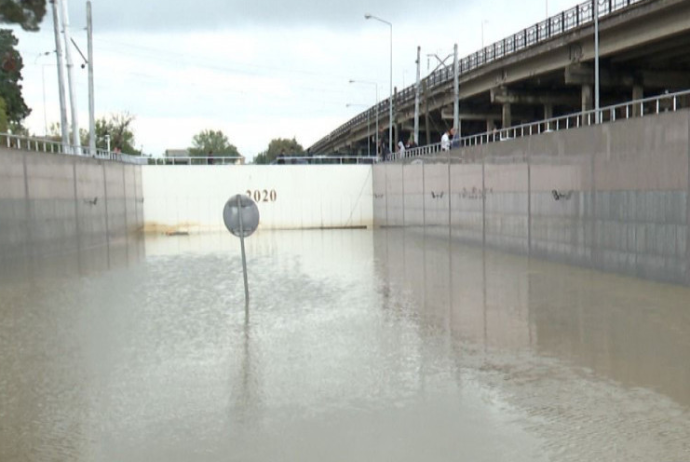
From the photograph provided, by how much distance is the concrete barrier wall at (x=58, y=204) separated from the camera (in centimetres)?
1920

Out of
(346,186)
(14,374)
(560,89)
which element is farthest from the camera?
(560,89)

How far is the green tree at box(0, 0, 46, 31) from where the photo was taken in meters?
16.2

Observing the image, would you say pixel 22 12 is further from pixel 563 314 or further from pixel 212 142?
pixel 212 142

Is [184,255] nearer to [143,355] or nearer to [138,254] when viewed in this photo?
[138,254]


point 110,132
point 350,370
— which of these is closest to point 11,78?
point 110,132

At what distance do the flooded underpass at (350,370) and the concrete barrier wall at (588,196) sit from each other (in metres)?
0.93

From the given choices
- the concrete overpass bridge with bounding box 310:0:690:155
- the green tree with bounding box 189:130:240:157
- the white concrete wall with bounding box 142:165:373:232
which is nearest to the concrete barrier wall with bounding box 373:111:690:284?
the concrete overpass bridge with bounding box 310:0:690:155

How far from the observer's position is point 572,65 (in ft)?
110

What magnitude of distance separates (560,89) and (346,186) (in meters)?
15.5

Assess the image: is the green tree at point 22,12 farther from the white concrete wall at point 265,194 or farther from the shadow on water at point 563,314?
the white concrete wall at point 265,194

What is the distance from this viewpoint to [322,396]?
6504 millimetres

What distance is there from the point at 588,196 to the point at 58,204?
17.1m

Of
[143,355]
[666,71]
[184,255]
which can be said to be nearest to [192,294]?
[143,355]

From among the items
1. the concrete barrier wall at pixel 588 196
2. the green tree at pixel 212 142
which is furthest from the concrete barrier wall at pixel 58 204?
the green tree at pixel 212 142
